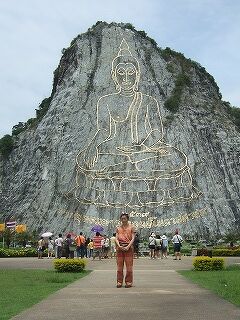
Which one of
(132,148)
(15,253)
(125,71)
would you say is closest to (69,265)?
(15,253)

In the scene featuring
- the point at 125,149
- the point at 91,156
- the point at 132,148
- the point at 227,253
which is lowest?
the point at 227,253

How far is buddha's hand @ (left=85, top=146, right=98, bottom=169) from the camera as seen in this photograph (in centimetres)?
5200

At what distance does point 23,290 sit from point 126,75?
46569 millimetres

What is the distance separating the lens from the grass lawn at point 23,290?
348 inches

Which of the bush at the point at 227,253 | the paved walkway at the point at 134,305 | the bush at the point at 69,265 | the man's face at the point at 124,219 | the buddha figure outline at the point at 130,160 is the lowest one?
the paved walkway at the point at 134,305

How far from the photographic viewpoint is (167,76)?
60000mm

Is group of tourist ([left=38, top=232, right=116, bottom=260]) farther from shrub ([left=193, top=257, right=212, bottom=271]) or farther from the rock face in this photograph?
the rock face

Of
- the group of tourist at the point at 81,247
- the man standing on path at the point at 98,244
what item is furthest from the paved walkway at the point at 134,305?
the man standing on path at the point at 98,244

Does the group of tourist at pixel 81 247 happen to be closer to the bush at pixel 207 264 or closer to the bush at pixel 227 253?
the bush at pixel 227 253

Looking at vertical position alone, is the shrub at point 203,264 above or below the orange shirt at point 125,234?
below

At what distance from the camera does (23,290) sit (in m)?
11.8

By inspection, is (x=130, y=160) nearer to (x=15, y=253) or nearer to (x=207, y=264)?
(x=15, y=253)

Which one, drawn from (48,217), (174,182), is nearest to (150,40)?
(174,182)

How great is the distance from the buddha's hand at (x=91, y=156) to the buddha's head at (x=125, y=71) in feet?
22.6
